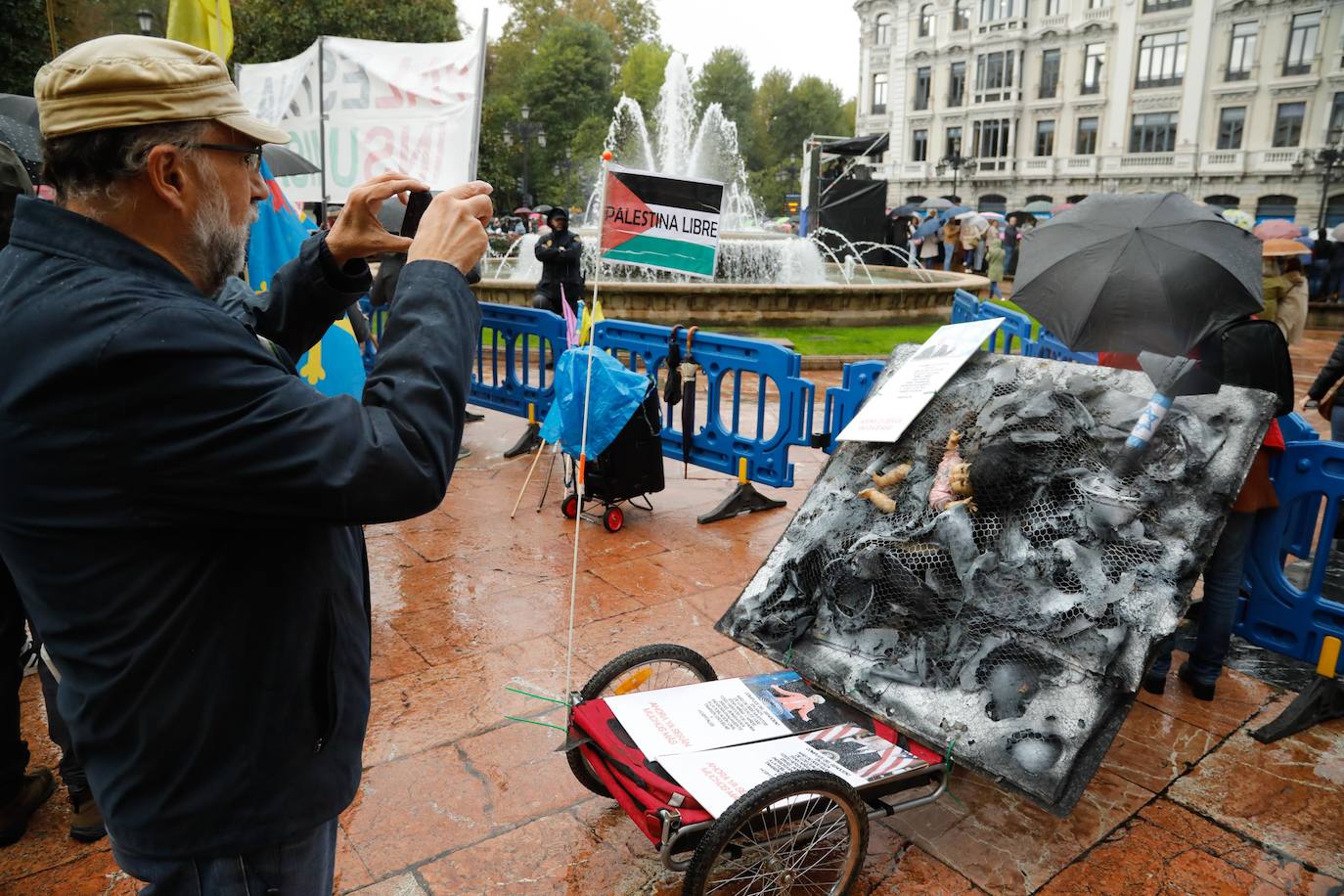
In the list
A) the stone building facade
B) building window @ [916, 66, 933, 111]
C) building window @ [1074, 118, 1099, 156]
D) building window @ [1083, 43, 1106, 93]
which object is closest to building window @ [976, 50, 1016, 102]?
the stone building facade

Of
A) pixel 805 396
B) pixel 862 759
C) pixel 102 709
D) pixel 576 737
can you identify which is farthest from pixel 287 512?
pixel 805 396

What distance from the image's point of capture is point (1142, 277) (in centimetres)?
353

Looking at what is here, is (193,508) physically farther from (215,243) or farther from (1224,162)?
(1224,162)

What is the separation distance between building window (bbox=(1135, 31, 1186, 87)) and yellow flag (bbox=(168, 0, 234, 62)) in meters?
55.4

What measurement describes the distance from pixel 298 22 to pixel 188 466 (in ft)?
119

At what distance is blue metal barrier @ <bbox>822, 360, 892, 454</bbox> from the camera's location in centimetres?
553

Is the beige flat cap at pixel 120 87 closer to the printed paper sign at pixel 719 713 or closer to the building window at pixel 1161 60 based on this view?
the printed paper sign at pixel 719 713

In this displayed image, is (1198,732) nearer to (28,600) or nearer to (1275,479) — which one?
Answer: (1275,479)

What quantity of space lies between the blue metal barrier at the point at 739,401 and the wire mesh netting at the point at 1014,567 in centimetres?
230

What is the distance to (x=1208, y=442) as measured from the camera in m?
3.20

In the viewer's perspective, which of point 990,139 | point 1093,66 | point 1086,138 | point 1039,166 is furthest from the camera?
point 990,139

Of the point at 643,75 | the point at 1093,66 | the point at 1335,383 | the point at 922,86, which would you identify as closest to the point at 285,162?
the point at 1335,383

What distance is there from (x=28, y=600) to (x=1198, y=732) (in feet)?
13.3

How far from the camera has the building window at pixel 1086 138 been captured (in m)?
52.2
